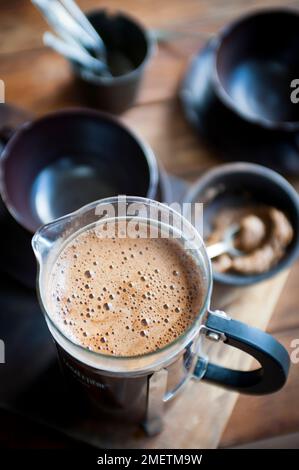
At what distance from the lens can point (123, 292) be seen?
59cm

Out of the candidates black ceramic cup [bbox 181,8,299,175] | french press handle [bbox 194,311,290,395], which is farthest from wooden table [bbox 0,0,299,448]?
french press handle [bbox 194,311,290,395]

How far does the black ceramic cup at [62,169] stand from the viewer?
778 mm

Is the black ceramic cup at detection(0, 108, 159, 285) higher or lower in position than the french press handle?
lower

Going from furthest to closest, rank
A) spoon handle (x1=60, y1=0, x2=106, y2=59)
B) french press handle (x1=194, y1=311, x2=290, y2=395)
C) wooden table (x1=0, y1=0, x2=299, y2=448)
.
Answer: spoon handle (x1=60, y1=0, x2=106, y2=59) → wooden table (x1=0, y1=0, x2=299, y2=448) → french press handle (x1=194, y1=311, x2=290, y2=395)

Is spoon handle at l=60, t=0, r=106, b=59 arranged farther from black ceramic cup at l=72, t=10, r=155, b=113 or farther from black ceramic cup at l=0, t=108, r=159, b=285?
black ceramic cup at l=0, t=108, r=159, b=285

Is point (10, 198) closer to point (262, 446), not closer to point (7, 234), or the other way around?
point (7, 234)

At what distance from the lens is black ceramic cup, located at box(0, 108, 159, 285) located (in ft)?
2.55

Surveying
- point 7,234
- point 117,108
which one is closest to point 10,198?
point 7,234

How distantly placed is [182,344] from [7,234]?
0.33 m

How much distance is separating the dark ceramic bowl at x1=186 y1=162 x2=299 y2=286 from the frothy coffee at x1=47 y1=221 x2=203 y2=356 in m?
0.18

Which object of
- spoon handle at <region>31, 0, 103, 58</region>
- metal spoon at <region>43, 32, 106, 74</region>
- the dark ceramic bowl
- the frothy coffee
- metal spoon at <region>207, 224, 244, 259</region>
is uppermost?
spoon handle at <region>31, 0, 103, 58</region>

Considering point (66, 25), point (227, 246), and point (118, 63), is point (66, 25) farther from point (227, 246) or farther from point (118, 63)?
point (227, 246)

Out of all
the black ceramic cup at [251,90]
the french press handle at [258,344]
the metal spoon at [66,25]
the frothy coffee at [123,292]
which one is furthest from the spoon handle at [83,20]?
the french press handle at [258,344]

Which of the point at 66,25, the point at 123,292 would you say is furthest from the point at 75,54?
the point at 123,292
